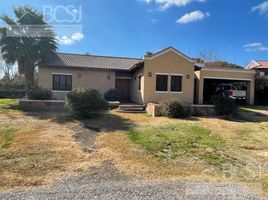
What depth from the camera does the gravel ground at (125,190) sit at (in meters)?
5.91

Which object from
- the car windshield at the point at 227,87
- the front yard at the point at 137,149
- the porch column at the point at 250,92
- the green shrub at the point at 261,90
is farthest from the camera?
the car windshield at the point at 227,87

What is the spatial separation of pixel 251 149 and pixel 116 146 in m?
5.25

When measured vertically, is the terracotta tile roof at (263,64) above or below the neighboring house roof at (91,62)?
above

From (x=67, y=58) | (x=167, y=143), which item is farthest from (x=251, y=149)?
(x=67, y=58)

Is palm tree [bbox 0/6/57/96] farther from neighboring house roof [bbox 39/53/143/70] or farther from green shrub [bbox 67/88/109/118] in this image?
green shrub [bbox 67/88/109/118]

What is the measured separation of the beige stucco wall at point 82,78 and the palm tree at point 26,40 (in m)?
1.29

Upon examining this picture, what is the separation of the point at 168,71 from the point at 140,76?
99.4 inches

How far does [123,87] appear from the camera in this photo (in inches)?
989

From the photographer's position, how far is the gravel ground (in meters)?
5.91

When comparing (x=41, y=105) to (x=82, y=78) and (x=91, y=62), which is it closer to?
(x=82, y=78)

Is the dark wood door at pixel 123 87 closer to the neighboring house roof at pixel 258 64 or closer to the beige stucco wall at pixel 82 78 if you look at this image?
the beige stucco wall at pixel 82 78

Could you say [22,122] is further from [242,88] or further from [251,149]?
[242,88]

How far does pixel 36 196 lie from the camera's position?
19.2ft

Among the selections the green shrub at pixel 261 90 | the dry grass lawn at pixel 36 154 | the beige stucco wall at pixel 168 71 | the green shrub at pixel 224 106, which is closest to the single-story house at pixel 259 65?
the green shrub at pixel 261 90
